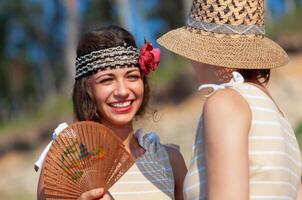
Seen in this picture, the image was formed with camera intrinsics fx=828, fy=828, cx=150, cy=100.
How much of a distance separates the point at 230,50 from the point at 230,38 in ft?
0.18

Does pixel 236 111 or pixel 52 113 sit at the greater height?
pixel 236 111

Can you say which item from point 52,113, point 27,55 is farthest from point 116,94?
point 27,55

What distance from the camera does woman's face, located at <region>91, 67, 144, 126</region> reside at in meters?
3.60

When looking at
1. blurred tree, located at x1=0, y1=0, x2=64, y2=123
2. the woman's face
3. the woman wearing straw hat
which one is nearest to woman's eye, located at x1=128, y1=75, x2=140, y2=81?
the woman's face

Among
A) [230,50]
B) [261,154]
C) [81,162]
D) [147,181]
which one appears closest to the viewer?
[261,154]

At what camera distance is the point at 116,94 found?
3586 mm

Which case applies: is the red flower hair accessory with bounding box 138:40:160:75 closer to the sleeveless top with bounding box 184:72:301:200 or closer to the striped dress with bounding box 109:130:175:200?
the striped dress with bounding box 109:130:175:200

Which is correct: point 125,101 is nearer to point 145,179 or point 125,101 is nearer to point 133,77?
point 133,77

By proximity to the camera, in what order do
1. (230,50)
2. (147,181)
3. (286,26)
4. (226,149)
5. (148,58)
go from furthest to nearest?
(286,26) → (148,58) → (147,181) → (230,50) → (226,149)

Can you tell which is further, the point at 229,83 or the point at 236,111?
the point at 229,83

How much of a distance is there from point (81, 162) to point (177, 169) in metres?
0.56

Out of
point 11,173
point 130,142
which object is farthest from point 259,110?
point 11,173

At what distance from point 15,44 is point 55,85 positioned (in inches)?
142

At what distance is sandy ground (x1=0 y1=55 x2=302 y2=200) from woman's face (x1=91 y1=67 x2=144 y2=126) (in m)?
8.67
